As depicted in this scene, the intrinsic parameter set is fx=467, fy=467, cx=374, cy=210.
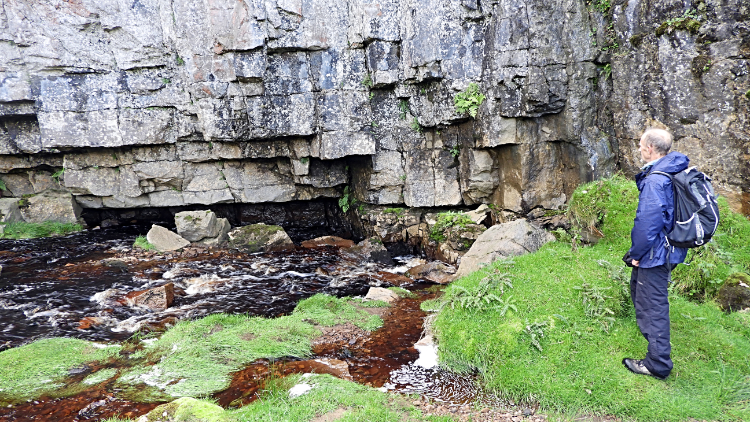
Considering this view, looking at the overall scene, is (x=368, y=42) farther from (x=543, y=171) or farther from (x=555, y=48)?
(x=543, y=171)

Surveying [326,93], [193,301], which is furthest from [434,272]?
[326,93]

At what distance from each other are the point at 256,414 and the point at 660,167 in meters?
5.79

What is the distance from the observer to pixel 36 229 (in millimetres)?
19297

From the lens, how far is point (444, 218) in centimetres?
1652

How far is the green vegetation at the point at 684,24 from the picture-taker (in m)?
10.9

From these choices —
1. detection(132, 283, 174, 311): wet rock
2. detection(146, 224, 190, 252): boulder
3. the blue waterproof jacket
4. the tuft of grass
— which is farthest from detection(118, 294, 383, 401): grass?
detection(146, 224, 190, 252): boulder

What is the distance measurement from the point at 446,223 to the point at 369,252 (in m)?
2.92

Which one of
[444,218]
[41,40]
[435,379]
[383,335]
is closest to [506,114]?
[444,218]

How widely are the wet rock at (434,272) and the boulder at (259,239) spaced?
5574 mm

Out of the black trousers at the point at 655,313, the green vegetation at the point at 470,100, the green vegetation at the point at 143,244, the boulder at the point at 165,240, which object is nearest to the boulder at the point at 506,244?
the black trousers at the point at 655,313

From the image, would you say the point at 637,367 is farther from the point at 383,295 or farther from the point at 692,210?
the point at 383,295

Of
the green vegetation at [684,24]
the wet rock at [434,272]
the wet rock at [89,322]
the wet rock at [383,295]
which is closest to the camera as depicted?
the wet rock at [89,322]

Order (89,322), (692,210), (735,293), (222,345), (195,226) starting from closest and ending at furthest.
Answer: (692,210) → (735,293) → (222,345) → (89,322) → (195,226)

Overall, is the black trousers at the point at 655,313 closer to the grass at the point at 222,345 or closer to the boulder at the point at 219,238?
the grass at the point at 222,345
